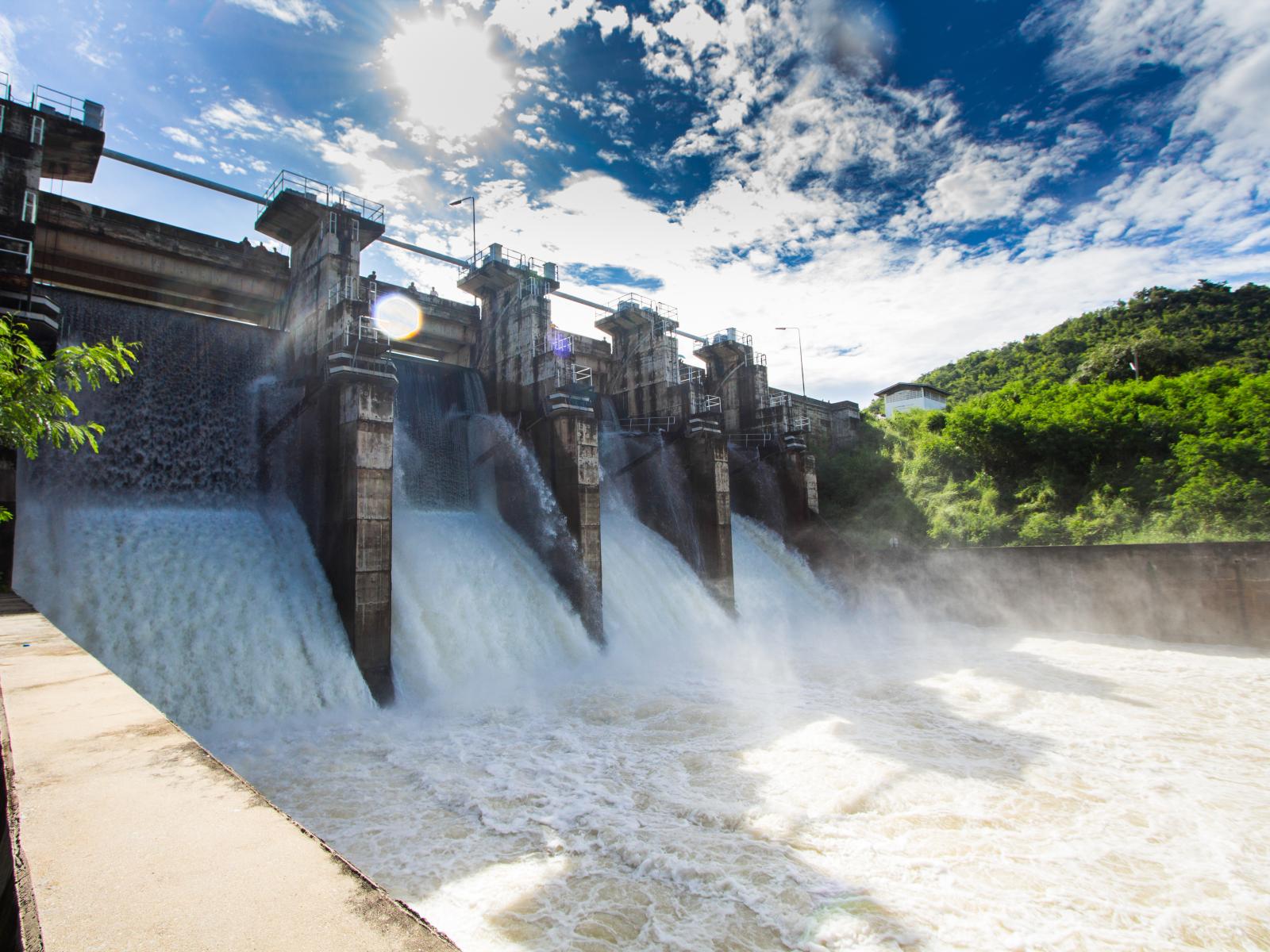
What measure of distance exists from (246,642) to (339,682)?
1.68 metres

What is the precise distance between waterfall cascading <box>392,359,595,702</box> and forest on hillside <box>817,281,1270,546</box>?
14.8 meters

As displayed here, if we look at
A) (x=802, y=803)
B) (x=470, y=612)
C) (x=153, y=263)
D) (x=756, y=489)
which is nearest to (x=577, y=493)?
(x=470, y=612)

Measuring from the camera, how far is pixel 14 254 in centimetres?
1127

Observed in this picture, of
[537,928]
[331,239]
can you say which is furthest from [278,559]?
[537,928]

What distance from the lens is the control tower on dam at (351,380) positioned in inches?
495

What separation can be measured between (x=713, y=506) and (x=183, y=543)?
13895 mm

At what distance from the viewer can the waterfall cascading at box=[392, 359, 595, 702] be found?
42.8 feet

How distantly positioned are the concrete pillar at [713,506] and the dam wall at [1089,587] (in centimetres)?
559

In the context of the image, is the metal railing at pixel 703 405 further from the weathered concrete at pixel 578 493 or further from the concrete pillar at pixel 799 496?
the weathered concrete at pixel 578 493

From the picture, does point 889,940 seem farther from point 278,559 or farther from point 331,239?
point 331,239

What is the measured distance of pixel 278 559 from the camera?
12977 mm

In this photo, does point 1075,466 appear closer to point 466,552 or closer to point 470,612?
point 466,552

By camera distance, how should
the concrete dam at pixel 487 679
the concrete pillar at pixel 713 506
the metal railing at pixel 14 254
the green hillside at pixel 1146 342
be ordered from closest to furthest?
the concrete dam at pixel 487 679, the metal railing at pixel 14 254, the concrete pillar at pixel 713 506, the green hillside at pixel 1146 342

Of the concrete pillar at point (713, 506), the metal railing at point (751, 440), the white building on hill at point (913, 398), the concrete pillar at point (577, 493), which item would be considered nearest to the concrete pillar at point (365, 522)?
the concrete pillar at point (577, 493)
